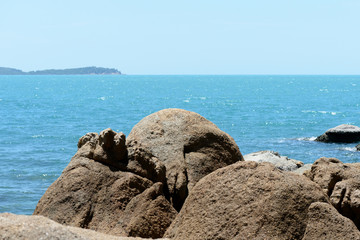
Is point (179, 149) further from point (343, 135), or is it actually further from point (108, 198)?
point (343, 135)

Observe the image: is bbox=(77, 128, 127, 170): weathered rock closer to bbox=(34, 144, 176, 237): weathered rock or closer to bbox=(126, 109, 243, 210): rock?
bbox=(34, 144, 176, 237): weathered rock

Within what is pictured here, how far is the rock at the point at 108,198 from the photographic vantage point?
754cm

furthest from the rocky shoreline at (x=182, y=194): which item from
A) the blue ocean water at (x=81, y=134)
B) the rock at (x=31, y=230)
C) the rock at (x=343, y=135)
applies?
the rock at (x=343, y=135)

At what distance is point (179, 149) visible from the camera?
9430 millimetres

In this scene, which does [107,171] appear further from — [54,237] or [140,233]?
[54,237]

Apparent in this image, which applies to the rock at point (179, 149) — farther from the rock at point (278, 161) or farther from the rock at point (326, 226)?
the rock at point (278, 161)

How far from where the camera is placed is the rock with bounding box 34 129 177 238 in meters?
7.54

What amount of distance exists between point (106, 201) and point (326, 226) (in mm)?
3336

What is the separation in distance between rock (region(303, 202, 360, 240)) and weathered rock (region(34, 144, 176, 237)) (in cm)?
235

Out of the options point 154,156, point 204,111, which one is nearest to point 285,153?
point 154,156

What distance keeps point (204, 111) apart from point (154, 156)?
61.0 m

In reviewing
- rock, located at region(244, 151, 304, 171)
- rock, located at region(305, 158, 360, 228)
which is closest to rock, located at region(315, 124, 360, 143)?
rock, located at region(244, 151, 304, 171)

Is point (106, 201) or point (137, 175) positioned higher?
point (137, 175)

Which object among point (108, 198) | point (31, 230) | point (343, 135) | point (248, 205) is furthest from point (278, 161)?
point (31, 230)
